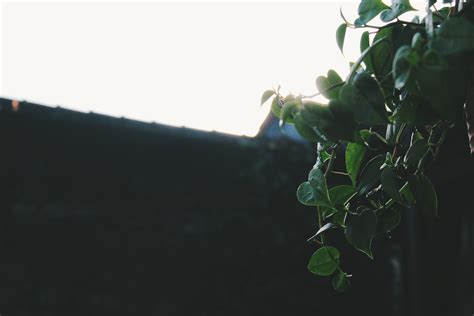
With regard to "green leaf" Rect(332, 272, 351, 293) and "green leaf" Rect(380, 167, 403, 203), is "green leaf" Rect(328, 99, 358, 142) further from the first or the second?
"green leaf" Rect(332, 272, 351, 293)

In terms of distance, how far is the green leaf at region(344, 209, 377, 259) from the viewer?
49 centimetres

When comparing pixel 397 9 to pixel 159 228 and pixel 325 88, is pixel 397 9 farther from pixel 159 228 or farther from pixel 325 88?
pixel 159 228

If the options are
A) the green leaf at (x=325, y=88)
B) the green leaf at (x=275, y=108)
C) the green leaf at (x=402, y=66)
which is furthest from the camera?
the green leaf at (x=275, y=108)

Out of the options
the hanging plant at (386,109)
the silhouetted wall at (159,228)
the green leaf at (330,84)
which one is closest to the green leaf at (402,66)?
the hanging plant at (386,109)

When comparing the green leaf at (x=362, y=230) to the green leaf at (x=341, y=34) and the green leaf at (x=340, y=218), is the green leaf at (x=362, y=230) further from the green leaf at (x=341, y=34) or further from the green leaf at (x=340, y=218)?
the green leaf at (x=341, y=34)

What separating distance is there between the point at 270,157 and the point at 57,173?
150 cm

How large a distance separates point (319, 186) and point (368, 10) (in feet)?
0.68

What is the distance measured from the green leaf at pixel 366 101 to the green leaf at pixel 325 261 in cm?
24

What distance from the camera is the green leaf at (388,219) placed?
0.56 meters

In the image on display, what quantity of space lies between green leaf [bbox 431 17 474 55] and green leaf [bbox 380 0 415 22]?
0.57 feet

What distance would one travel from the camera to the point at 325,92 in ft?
1.51

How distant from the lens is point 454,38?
0.34 m

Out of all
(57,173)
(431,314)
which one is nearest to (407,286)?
(431,314)

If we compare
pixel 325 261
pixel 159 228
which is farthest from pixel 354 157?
pixel 159 228
